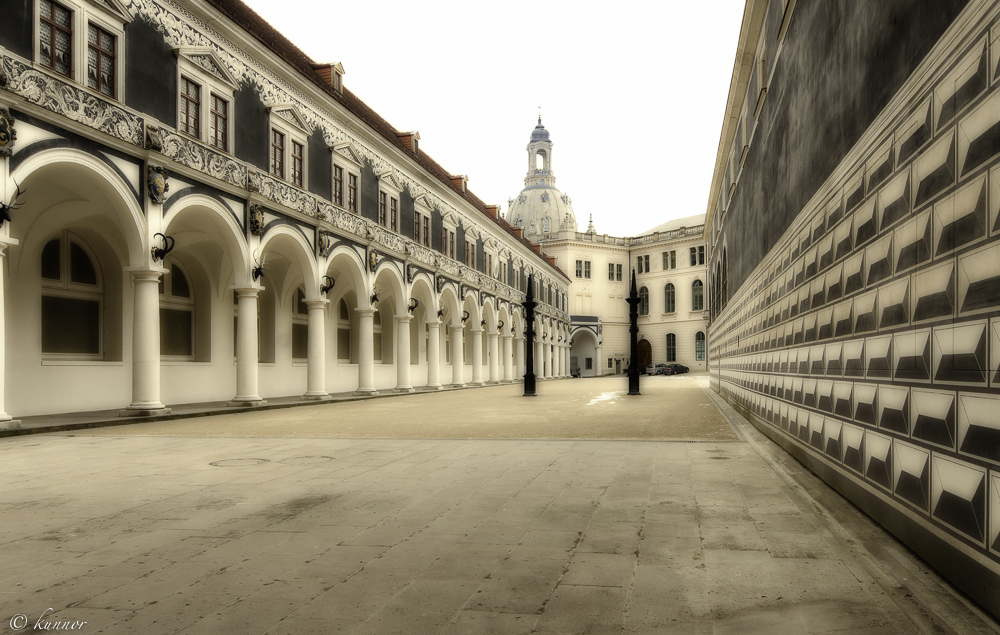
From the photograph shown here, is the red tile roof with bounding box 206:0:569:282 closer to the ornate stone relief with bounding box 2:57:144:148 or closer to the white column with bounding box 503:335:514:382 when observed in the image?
the ornate stone relief with bounding box 2:57:144:148

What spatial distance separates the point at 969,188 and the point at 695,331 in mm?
69839

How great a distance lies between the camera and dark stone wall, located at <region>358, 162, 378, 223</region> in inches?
1035

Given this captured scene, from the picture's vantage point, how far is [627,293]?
7562 cm

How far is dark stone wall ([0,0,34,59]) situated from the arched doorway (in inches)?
2599

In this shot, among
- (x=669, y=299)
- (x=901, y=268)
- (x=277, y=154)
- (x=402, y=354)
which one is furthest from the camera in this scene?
(x=669, y=299)

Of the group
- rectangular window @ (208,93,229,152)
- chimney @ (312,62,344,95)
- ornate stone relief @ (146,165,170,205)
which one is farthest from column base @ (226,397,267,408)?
chimney @ (312,62,344,95)

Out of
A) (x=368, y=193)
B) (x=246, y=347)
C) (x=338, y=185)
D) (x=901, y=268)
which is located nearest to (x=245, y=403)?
(x=246, y=347)

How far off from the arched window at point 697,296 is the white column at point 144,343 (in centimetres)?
6136

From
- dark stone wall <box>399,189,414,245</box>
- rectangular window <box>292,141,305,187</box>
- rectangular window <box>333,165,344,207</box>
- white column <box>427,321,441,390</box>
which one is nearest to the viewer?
rectangular window <box>292,141,305,187</box>

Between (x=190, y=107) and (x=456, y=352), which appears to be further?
(x=456, y=352)

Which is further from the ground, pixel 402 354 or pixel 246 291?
pixel 246 291

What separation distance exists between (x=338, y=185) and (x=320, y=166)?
128cm

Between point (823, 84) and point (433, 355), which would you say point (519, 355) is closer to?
point (433, 355)

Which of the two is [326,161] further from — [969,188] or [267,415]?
[969,188]
